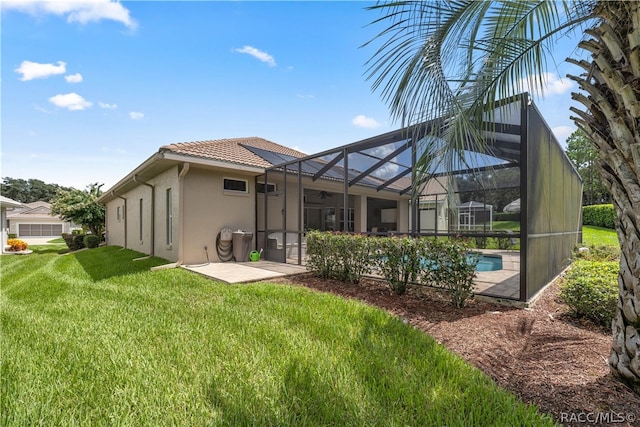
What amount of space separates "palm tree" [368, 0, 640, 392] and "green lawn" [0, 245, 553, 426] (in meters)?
1.54

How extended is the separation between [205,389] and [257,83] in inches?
342

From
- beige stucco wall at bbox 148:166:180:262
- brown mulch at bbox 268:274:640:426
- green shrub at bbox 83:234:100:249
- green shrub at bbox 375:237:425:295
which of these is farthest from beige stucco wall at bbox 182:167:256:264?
green shrub at bbox 83:234:100:249

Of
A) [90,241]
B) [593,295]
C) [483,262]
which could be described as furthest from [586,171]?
[90,241]

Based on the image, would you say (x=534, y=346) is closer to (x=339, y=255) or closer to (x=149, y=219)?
(x=339, y=255)

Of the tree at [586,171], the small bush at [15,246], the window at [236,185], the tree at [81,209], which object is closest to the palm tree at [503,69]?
the window at [236,185]

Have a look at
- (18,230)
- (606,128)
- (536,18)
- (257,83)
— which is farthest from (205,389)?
(18,230)

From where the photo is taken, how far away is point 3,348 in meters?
3.16

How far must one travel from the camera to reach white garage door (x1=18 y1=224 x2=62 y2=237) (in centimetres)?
3139

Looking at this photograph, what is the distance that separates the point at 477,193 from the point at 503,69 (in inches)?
294

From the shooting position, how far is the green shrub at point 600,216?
22703mm

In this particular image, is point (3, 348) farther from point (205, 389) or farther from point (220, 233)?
point (220, 233)

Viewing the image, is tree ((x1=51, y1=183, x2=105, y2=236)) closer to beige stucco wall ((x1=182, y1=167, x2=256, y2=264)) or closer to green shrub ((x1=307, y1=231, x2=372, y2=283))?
beige stucco wall ((x1=182, y1=167, x2=256, y2=264))

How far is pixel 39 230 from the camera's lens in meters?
32.6

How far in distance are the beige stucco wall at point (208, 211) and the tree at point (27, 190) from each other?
69.3m
